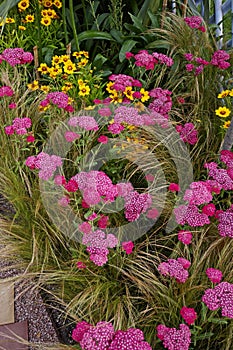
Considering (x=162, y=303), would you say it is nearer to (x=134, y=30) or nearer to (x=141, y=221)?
(x=141, y=221)

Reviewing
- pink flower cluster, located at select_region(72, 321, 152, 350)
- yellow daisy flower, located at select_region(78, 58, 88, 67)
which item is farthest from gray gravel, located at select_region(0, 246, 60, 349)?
yellow daisy flower, located at select_region(78, 58, 88, 67)

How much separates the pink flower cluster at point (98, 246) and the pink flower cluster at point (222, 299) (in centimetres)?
25

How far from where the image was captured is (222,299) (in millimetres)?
1074

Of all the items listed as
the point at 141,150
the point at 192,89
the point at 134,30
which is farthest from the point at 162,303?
the point at 134,30

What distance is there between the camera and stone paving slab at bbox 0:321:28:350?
1413mm

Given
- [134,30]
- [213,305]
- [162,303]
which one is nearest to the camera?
[213,305]

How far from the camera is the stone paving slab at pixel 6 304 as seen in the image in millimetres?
1507

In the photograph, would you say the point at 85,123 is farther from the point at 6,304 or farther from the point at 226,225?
the point at 6,304

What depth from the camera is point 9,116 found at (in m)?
1.71

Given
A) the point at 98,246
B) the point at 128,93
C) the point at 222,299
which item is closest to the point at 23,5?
the point at 128,93

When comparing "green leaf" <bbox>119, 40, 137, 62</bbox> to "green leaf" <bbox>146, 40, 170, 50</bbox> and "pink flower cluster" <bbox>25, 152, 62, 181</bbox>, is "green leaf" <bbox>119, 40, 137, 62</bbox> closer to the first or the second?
"green leaf" <bbox>146, 40, 170, 50</bbox>

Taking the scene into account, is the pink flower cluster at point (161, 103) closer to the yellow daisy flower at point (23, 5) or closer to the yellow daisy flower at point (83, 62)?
the yellow daisy flower at point (83, 62)

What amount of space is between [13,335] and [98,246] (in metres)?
0.52

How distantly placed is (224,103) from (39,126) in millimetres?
762
